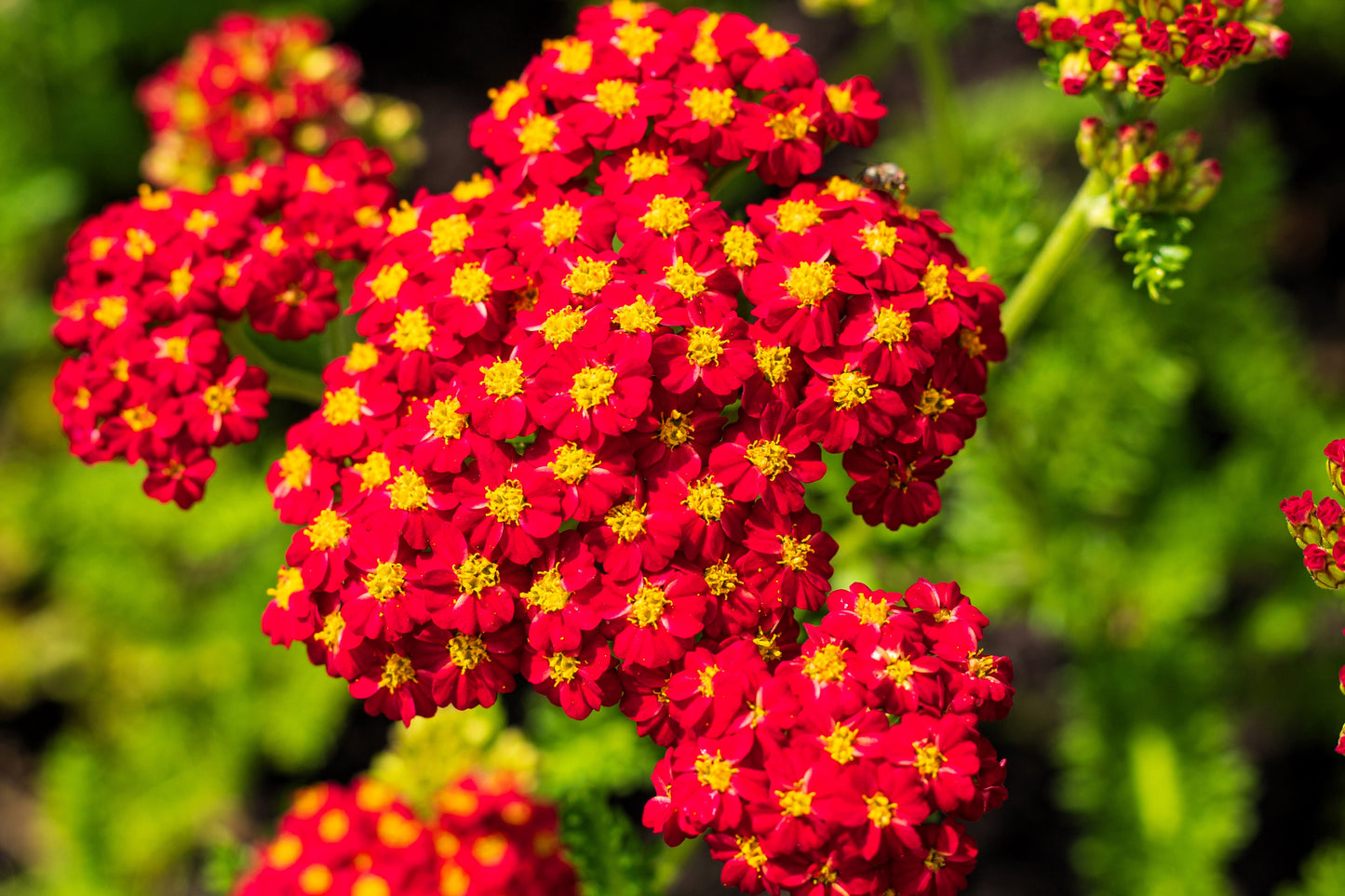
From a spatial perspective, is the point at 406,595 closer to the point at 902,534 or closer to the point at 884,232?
the point at 884,232

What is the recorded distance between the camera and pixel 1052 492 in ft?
10.6

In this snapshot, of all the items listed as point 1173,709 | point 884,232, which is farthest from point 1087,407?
point 884,232

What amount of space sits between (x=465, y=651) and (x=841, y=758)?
567 mm

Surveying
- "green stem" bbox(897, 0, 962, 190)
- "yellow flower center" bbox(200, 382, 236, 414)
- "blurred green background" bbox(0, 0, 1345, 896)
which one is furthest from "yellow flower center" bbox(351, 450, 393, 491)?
"green stem" bbox(897, 0, 962, 190)

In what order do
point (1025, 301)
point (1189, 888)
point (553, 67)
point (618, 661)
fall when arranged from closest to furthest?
point (618, 661), point (553, 67), point (1025, 301), point (1189, 888)

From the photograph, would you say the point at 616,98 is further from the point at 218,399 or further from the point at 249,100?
the point at 249,100

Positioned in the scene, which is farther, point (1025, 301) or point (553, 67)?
point (1025, 301)

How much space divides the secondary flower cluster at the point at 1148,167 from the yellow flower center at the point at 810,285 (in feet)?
1.99

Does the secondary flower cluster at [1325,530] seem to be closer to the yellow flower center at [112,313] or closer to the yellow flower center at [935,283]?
the yellow flower center at [935,283]

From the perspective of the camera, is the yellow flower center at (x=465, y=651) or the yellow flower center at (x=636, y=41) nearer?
the yellow flower center at (x=465, y=651)

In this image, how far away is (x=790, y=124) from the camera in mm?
1885

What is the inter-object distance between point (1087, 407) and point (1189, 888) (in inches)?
51.6

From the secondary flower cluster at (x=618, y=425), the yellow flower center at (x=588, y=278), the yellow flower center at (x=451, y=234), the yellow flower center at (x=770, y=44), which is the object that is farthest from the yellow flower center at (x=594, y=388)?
the yellow flower center at (x=770, y=44)

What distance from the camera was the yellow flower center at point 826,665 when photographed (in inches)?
61.3
